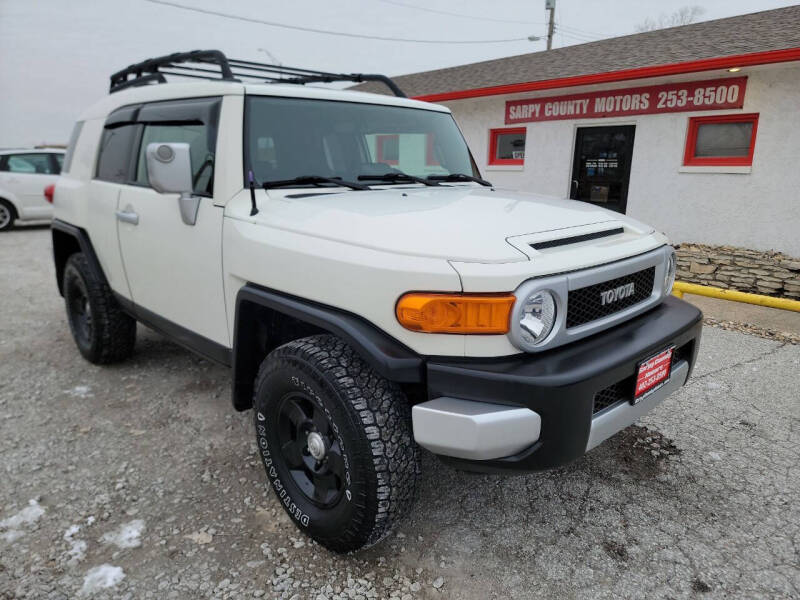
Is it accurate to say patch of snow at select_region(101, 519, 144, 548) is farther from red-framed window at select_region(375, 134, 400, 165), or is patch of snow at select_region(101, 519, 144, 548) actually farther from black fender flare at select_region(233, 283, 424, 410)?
red-framed window at select_region(375, 134, 400, 165)

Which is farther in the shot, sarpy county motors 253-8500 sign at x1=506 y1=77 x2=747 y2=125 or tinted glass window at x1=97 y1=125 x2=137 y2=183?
sarpy county motors 253-8500 sign at x1=506 y1=77 x2=747 y2=125

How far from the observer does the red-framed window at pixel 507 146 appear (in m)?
11.5

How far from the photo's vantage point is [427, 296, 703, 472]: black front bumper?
1.87 meters

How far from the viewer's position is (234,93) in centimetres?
281

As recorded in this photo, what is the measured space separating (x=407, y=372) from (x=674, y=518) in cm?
160

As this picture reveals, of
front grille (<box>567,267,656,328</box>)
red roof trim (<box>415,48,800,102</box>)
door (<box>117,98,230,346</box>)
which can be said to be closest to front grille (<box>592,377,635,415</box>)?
front grille (<box>567,267,656,328</box>)

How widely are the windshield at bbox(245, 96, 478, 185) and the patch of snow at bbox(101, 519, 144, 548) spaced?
5.55ft

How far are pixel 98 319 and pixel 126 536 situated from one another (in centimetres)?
210

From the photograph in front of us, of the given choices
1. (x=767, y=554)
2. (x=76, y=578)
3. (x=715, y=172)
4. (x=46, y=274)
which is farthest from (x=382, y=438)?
(x=715, y=172)

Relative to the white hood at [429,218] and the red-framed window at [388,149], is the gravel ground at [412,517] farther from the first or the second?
the red-framed window at [388,149]

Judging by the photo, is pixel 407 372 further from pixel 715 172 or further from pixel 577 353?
pixel 715 172

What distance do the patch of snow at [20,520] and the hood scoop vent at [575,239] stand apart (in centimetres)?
251

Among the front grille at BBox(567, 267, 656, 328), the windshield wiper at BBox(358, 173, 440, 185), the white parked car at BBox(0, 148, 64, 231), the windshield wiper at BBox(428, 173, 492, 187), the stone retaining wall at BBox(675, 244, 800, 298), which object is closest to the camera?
the front grille at BBox(567, 267, 656, 328)

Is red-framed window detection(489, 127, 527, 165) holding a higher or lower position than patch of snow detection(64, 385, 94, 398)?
higher
